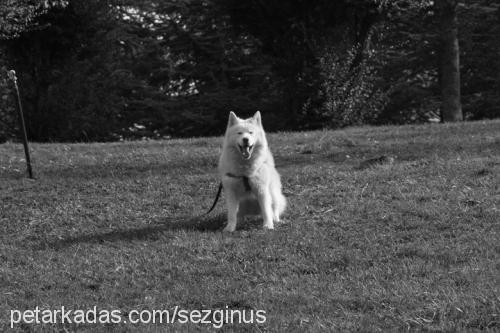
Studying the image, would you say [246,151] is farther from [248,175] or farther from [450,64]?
[450,64]

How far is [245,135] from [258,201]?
90 cm

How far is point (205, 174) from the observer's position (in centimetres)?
1212

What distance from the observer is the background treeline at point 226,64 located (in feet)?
72.0

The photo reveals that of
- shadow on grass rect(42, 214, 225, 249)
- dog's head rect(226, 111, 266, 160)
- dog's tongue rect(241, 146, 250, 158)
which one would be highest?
dog's head rect(226, 111, 266, 160)

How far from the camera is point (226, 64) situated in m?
32.8

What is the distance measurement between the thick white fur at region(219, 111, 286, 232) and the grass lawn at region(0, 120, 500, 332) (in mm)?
258

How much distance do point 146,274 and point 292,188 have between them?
4463 mm

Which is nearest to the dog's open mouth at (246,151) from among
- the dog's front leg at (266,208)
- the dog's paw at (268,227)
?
the dog's front leg at (266,208)

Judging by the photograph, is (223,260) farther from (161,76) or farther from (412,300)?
(161,76)

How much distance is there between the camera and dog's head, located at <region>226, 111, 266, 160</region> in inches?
329

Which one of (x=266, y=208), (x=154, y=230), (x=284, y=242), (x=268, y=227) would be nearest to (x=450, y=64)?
(x=266, y=208)

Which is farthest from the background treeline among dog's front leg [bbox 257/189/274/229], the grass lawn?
dog's front leg [bbox 257/189/274/229]

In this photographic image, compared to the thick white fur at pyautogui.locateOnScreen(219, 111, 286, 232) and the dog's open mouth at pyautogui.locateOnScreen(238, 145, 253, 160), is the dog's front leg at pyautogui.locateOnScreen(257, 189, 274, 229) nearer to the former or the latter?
the thick white fur at pyautogui.locateOnScreen(219, 111, 286, 232)

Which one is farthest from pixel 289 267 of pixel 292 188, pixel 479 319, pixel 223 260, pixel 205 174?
pixel 205 174
